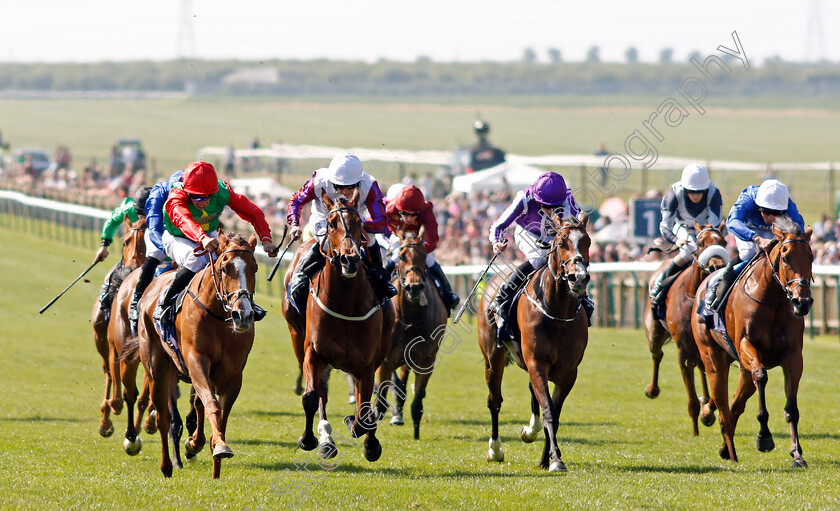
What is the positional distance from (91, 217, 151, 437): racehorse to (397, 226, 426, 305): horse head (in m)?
2.59

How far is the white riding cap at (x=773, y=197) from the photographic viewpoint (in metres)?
9.43

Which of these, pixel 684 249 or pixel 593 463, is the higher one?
pixel 684 249

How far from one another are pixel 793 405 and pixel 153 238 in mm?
5121

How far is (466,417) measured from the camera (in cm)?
1269

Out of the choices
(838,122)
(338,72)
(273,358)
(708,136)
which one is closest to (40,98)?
(338,72)

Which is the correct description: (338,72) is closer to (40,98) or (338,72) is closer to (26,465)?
(40,98)

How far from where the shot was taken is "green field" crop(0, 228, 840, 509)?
7473 millimetres

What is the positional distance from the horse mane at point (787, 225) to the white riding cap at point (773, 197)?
451 millimetres

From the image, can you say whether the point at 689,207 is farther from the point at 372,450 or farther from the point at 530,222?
the point at 372,450

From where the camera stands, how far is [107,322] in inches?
448

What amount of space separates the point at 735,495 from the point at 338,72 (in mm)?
102427

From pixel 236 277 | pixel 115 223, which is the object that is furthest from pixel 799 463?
pixel 115 223

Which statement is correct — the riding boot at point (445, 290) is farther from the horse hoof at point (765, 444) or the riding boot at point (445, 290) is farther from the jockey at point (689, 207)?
the horse hoof at point (765, 444)

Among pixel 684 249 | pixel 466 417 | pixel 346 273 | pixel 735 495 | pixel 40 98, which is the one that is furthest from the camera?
pixel 40 98
